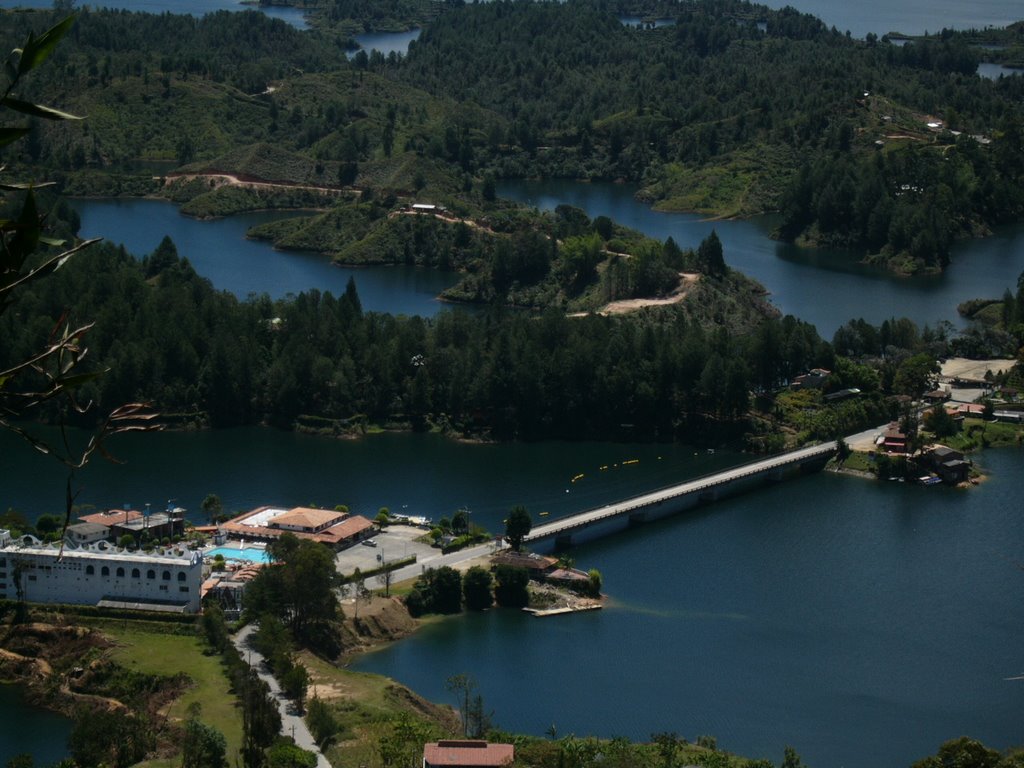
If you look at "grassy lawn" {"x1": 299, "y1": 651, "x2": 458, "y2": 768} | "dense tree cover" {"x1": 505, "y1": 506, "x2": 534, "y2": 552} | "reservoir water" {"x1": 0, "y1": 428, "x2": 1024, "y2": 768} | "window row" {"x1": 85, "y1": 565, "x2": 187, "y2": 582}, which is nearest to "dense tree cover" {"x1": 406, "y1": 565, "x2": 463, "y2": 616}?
"reservoir water" {"x1": 0, "y1": 428, "x2": 1024, "y2": 768}

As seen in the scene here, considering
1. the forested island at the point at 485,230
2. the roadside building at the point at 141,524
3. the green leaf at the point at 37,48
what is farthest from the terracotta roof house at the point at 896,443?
the green leaf at the point at 37,48

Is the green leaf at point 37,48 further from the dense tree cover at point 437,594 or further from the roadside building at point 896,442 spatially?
the roadside building at point 896,442

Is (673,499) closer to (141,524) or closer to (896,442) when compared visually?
(896,442)

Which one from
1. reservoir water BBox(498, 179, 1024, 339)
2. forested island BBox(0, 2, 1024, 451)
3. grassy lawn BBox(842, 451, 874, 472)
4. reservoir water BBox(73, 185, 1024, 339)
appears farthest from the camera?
reservoir water BBox(73, 185, 1024, 339)

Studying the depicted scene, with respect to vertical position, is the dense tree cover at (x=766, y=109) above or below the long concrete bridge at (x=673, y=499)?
above

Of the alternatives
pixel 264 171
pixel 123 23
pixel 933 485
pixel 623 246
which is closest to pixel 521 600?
pixel 933 485

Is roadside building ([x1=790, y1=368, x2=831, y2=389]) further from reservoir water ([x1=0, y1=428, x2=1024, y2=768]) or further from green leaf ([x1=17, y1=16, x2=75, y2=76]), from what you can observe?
green leaf ([x1=17, y1=16, x2=75, y2=76])

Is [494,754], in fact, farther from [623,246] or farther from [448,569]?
[623,246]
